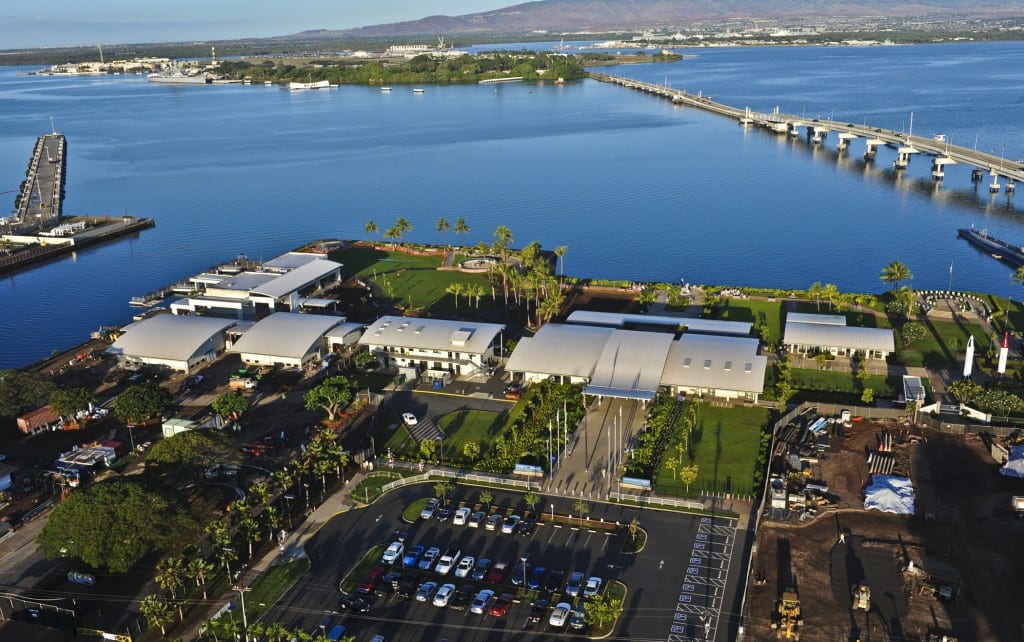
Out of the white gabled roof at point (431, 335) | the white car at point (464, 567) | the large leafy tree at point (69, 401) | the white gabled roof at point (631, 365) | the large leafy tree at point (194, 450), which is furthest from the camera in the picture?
the white gabled roof at point (431, 335)

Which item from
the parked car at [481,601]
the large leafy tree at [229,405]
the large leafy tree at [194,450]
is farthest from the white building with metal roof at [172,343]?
the parked car at [481,601]

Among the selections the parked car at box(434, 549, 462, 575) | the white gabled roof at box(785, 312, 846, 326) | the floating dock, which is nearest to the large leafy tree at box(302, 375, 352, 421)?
the parked car at box(434, 549, 462, 575)

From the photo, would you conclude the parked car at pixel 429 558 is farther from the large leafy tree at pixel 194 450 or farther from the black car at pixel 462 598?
the large leafy tree at pixel 194 450

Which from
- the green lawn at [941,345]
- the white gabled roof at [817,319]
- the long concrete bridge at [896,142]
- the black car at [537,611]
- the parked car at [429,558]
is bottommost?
the black car at [537,611]

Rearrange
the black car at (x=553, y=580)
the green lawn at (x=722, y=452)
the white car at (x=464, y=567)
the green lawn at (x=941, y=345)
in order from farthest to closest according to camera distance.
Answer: the green lawn at (x=941, y=345) → the green lawn at (x=722, y=452) → the white car at (x=464, y=567) → the black car at (x=553, y=580)

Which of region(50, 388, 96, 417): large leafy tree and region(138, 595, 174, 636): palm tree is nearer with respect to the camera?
region(138, 595, 174, 636): palm tree

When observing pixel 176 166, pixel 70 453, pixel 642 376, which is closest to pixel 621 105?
pixel 176 166

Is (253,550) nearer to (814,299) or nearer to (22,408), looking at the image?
(22,408)

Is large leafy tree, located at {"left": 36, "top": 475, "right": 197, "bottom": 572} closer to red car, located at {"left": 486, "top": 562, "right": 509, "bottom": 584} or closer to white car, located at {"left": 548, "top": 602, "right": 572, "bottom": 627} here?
red car, located at {"left": 486, "top": 562, "right": 509, "bottom": 584}

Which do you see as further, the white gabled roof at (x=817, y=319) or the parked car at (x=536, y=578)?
the white gabled roof at (x=817, y=319)
